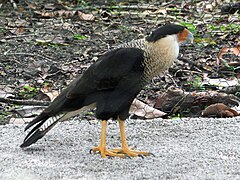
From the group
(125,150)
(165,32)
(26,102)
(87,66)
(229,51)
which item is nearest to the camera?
(165,32)

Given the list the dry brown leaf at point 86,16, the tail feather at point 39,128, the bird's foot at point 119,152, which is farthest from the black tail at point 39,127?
the dry brown leaf at point 86,16

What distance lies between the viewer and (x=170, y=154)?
3746 millimetres

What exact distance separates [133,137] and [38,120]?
2.06 feet

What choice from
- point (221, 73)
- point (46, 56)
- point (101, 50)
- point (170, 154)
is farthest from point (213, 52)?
point (170, 154)

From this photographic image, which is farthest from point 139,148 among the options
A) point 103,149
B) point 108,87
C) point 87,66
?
point 87,66

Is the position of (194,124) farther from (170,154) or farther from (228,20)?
(228,20)

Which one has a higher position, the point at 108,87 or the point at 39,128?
the point at 108,87

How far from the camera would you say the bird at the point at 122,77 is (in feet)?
12.0

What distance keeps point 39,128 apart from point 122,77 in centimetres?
59

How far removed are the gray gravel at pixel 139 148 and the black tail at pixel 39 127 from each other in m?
Result: 0.06

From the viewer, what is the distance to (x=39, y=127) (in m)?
3.90

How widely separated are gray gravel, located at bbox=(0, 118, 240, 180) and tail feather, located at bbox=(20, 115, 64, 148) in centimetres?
6

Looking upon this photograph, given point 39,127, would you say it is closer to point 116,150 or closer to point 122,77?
point 116,150

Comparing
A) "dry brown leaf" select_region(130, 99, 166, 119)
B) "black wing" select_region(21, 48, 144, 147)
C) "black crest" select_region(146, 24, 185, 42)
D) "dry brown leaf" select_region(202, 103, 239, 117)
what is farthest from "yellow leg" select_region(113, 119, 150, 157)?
"dry brown leaf" select_region(202, 103, 239, 117)
